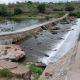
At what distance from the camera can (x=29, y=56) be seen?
13617 millimetres

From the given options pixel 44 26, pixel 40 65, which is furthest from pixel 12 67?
pixel 44 26

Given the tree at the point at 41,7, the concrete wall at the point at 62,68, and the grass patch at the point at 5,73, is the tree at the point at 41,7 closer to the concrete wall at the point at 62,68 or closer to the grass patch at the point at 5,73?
the concrete wall at the point at 62,68

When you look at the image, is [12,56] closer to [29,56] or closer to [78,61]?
[29,56]

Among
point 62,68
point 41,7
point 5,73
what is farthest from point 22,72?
point 41,7

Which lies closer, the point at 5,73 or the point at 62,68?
the point at 62,68

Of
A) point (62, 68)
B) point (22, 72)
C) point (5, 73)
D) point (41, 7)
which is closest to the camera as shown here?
point (62, 68)

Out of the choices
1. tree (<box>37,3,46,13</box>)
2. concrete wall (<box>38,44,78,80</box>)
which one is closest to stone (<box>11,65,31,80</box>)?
concrete wall (<box>38,44,78,80</box>)

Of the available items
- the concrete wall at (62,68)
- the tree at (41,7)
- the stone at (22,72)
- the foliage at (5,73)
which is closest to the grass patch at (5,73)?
the foliage at (5,73)

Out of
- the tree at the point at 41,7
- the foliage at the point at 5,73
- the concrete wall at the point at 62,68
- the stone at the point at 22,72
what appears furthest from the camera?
the tree at the point at 41,7

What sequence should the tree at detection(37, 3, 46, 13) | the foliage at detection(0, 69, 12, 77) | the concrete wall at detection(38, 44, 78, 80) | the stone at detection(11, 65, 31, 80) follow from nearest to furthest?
the concrete wall at detection(38, 44, 78, 80) → the foliage at detection(0, 69, 12, 77) → the stone at detection(11, 65, 31, 80) → the tree at detection(37, 3, 46, 13)

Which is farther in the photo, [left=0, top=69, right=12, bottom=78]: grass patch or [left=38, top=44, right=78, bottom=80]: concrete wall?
[left=0, top=69, right=12, bottom=78]: grass patch

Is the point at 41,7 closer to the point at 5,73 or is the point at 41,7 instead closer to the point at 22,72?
the point at 22,72

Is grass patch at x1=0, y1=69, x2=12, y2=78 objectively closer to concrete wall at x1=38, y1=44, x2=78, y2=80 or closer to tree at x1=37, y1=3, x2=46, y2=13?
concrete wall at x1=38, y1=44, x2=78, y2=80

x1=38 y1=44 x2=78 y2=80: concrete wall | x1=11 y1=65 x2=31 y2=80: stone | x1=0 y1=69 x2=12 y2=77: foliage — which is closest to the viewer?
x1=38 y1=44 x2=78 y2=80: concrete wall
